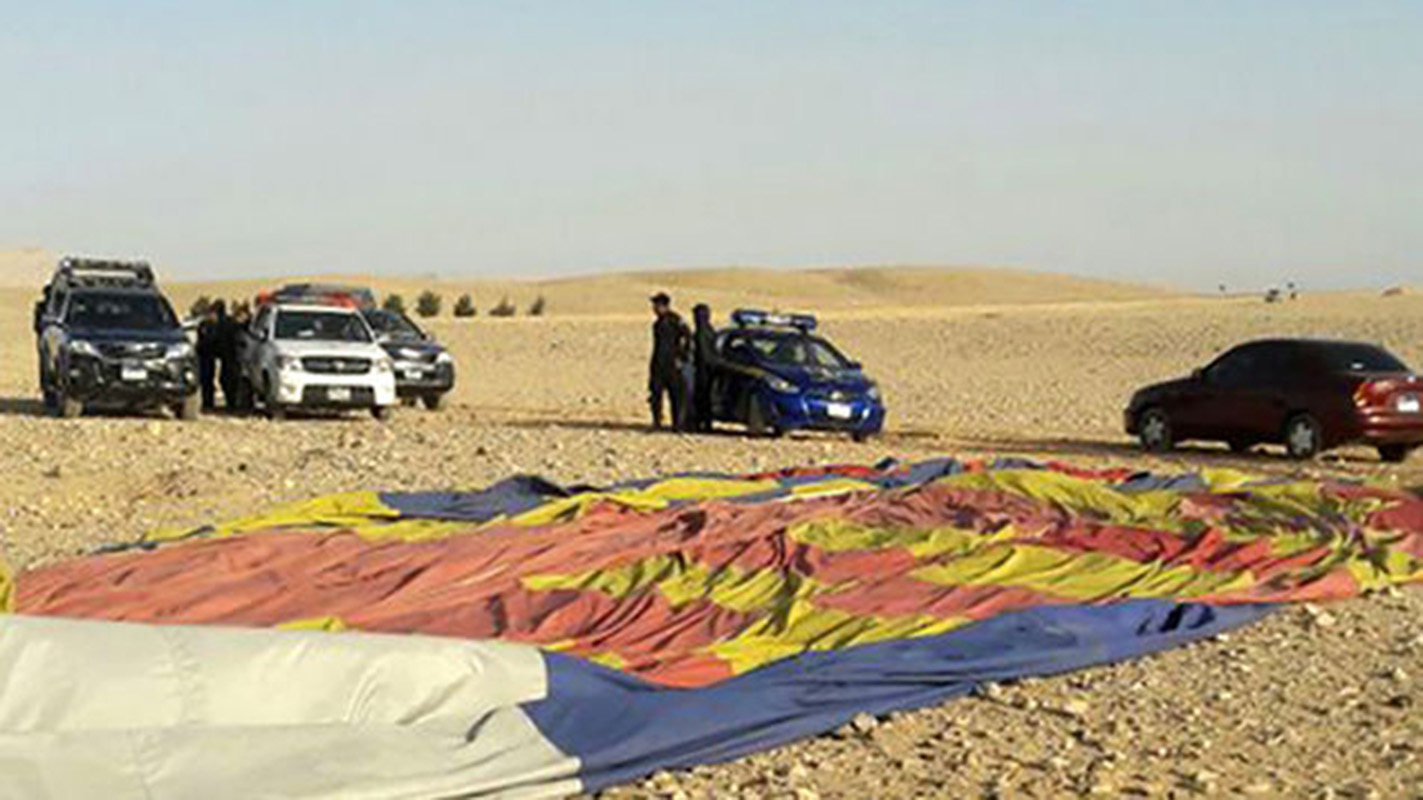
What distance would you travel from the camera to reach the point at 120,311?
26.9m

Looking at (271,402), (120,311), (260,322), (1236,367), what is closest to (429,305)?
(260,322)

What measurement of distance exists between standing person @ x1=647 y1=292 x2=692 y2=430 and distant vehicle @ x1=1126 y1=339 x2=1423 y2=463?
5.46 m

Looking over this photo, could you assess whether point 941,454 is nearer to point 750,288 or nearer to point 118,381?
point 118,381

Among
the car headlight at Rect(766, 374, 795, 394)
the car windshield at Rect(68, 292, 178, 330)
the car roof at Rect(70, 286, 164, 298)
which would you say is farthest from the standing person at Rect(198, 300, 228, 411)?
the car headlight at Rect(766, 374, 795, 394)

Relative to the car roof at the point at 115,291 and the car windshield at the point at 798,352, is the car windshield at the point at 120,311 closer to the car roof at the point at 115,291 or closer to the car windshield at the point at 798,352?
the car roof at the point at 115,291

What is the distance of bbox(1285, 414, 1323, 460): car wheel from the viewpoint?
22312mm

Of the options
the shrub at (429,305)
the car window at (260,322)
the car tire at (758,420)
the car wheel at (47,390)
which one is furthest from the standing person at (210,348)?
the shrub at (429,305)

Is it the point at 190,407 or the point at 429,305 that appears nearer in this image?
the point at 190,407

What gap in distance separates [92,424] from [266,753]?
59.2ft

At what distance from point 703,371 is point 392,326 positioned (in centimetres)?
812

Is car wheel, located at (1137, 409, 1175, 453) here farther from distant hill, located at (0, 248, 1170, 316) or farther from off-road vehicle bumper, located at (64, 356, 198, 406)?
distant hill, located at (0, 248, 1170, 316)

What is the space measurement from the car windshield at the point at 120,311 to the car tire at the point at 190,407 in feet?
3.81

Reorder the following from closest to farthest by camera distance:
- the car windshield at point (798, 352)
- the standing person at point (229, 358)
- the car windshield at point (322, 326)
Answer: the car windshield at point (798, 352) < the car windshield at point (322, 326) < the standing person at point (229, 358)

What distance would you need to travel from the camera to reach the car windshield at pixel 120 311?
26.5m
